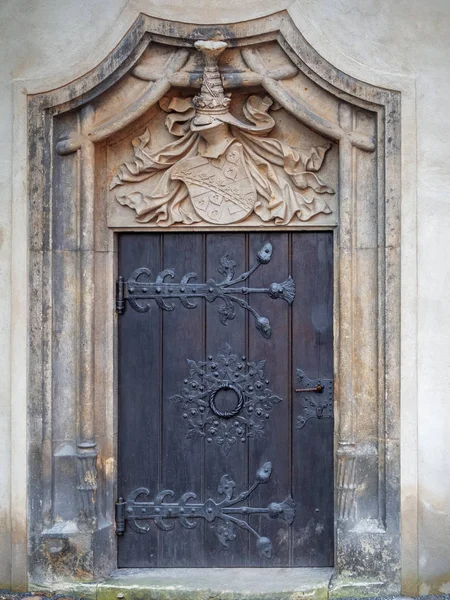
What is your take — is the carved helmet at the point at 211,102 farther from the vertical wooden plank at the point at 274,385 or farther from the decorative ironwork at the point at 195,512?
the decorative ironwork at the point at 195,512

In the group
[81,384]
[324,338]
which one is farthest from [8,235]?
[324,338]

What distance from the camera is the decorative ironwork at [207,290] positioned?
5.25 m

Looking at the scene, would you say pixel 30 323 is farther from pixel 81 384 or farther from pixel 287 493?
pixel 287 493

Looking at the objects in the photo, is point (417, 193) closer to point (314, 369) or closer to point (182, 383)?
point (314, 369)

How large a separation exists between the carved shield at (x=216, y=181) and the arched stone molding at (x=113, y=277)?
175 millimetres

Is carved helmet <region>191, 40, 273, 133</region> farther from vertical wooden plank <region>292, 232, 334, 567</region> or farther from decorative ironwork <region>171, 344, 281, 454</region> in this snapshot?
decorative ironwork <region>171, 344, 281, 454</region>

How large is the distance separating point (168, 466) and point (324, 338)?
109 cm

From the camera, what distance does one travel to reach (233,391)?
5.29 metres

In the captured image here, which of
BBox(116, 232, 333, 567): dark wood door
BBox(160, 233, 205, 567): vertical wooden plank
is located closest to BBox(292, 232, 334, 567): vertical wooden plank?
BBox(116, 232, 333, 567): dark wood door

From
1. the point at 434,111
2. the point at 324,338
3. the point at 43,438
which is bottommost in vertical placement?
the point at 43,438

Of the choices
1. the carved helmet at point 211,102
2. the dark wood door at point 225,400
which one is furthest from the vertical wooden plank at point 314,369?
the carved helmet at point 211,102

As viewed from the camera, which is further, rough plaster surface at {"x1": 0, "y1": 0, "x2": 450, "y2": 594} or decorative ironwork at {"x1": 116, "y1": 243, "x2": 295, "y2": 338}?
decorative ironwork at {"x1": 116, "y1": 243, "x2": 295, "y2": 338}

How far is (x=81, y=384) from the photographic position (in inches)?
202

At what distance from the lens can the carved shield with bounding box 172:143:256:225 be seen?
5.22 meters
